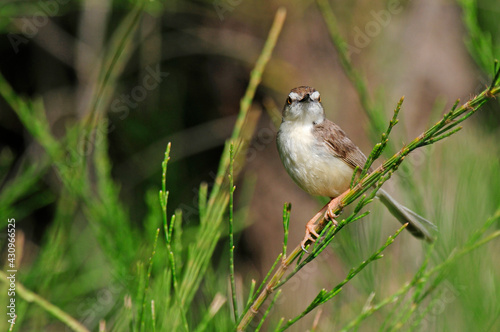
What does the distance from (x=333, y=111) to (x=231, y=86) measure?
3.84 ft

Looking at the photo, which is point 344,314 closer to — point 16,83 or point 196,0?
point 196,0

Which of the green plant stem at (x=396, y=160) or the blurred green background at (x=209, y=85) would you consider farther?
the blurred green background at (x=209, y=85)

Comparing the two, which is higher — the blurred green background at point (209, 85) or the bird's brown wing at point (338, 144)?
the blurred green background at point (209, 85)

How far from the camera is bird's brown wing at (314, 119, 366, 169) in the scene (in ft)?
9.91

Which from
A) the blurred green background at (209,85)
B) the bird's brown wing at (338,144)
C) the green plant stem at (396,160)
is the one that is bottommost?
the green plant stem at (396,160)

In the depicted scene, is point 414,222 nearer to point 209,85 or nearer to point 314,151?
point 314,151

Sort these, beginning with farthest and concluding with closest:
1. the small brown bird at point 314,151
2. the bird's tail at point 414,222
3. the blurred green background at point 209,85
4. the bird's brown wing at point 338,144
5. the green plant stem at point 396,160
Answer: the blurred green background at point 209,85 < the bird's brown wing at point 338,144 < the small brown bird at point 314,151 < the bird's tail at point 414,222 < the green plant stem at point 396,160

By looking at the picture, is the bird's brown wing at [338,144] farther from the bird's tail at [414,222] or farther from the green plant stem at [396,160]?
the green plant stem at [396,160]

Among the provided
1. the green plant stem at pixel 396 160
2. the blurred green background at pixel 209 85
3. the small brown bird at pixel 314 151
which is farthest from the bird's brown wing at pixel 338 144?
the green plant stem at pixel 396 160

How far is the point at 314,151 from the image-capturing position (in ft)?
9.68

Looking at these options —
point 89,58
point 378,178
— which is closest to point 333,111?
point 89,58

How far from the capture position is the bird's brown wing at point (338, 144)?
3020 mm

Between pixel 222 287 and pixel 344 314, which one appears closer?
pixel 344 314

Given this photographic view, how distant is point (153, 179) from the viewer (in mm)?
5410
